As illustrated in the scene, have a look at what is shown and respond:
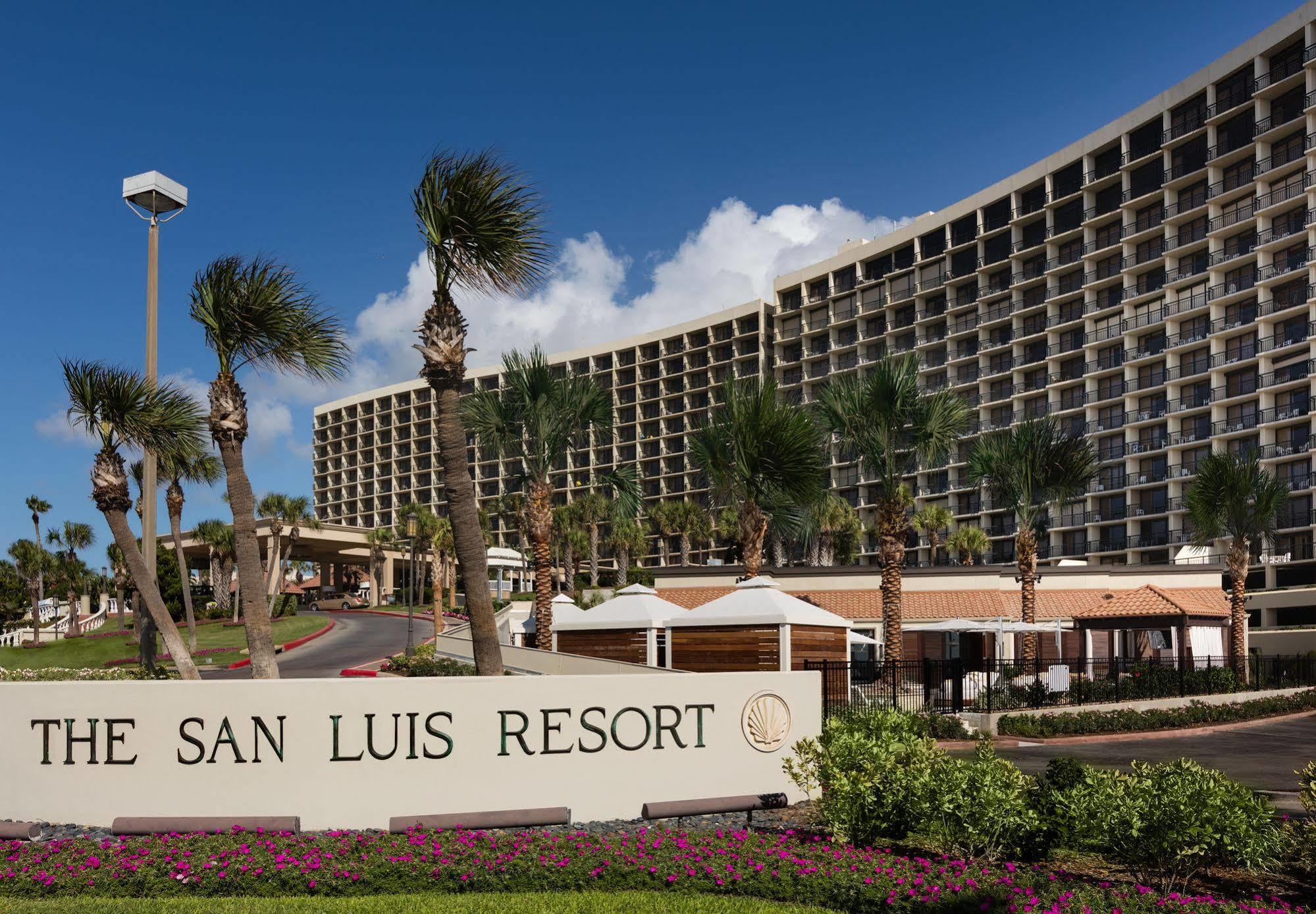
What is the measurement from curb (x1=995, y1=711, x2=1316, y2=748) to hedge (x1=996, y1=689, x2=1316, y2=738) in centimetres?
9

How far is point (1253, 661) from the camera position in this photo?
1336 inches

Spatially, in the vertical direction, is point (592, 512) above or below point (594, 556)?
above

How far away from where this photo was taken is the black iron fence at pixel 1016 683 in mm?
22125

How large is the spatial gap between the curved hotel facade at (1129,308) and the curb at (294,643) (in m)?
19.3

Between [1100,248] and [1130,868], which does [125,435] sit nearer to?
[1130,868]

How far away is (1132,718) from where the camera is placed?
972 inches

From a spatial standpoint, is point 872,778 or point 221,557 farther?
point 221,557

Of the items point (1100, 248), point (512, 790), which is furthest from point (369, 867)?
point (1100, 248)

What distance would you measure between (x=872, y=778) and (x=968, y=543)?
63813 mm

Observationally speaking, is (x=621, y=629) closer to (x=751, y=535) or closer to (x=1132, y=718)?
(x=751, y=535)

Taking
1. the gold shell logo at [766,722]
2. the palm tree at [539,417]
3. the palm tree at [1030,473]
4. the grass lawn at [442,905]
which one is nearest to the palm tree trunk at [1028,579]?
the palm tree at [1030,473]

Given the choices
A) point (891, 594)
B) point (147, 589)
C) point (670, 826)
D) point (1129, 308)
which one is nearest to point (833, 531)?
point (1129, 308)

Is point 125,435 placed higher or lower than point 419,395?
lower

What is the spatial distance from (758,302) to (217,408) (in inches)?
3457
